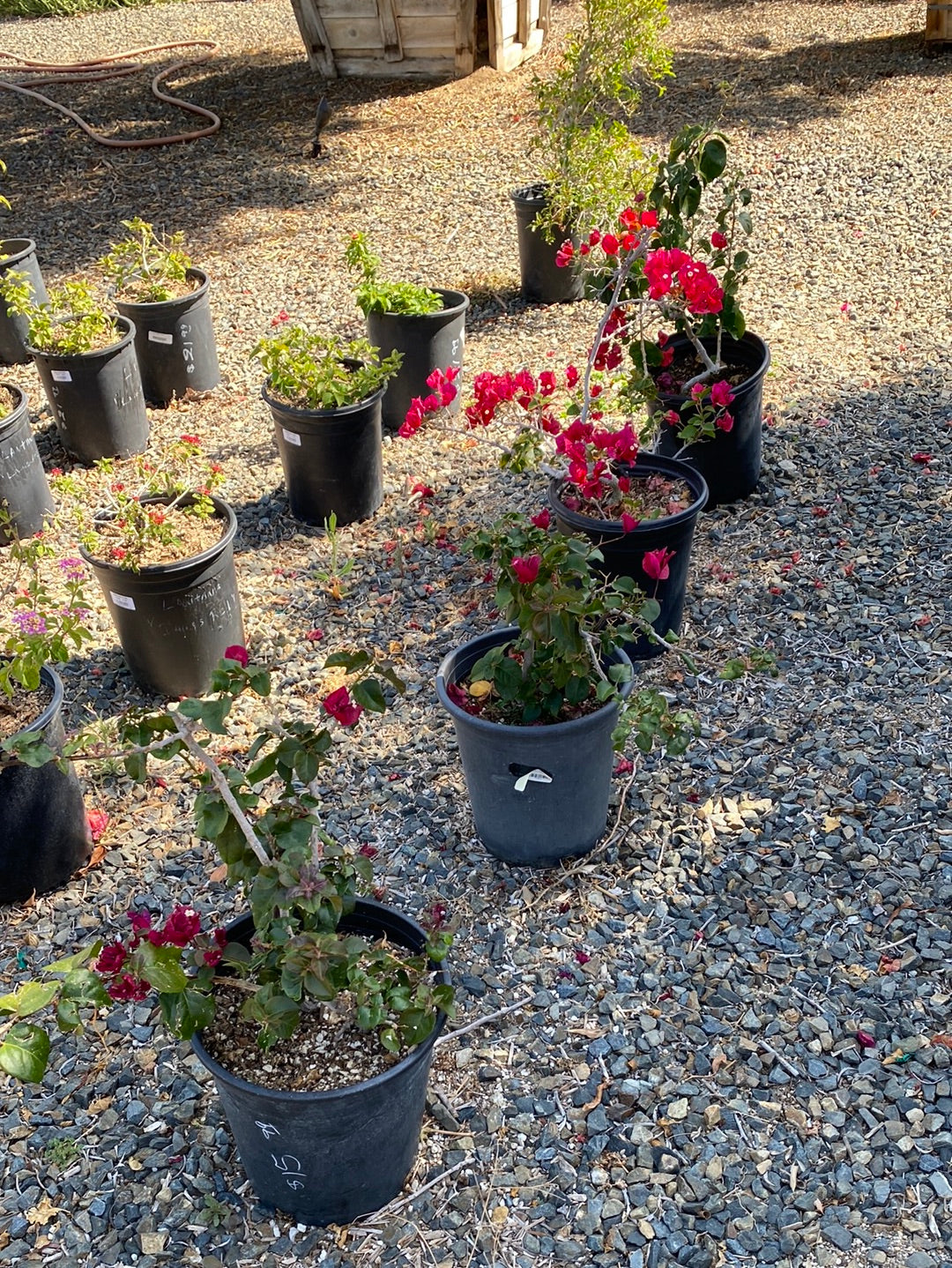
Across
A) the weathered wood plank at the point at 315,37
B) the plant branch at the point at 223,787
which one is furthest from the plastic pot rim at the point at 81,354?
the weathered wood plank at the point at 315,37

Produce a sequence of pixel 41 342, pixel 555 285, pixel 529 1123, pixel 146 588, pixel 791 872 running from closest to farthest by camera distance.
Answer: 1. pixel 529 1123
2. pixel 791 872
3. pixel 146 588
4. pixel 41 342
5. pixel 555 285

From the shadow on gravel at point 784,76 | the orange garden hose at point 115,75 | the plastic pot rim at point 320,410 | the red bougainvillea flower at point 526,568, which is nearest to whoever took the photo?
the red bougainvillea flower at point 526,568

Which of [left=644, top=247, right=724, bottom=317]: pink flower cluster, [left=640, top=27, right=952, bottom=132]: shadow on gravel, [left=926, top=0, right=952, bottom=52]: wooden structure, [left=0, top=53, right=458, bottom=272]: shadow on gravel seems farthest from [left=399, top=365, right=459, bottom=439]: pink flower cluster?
[left=926, top=0, right=952, bottom=52]: wooden structure

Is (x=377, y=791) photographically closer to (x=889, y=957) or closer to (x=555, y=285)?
(x=889, y=957)

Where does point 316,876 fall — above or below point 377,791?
above

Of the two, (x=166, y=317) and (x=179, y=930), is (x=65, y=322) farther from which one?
(x=179, y=930)

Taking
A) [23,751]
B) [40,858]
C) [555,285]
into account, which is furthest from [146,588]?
[555,285]

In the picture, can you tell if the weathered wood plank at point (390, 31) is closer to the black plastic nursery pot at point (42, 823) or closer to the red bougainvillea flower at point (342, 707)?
the black plastic nursery pot at point (42, 823)

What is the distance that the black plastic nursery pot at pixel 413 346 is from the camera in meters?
4.51

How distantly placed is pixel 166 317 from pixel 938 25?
679cm

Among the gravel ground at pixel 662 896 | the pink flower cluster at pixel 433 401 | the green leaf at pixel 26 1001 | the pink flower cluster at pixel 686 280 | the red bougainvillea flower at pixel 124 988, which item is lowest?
the gravel ground at pixel 662 896

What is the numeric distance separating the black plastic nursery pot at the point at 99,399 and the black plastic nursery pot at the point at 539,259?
79.4 inches

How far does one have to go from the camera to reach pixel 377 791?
2.92m

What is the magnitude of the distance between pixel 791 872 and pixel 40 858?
1808mm
